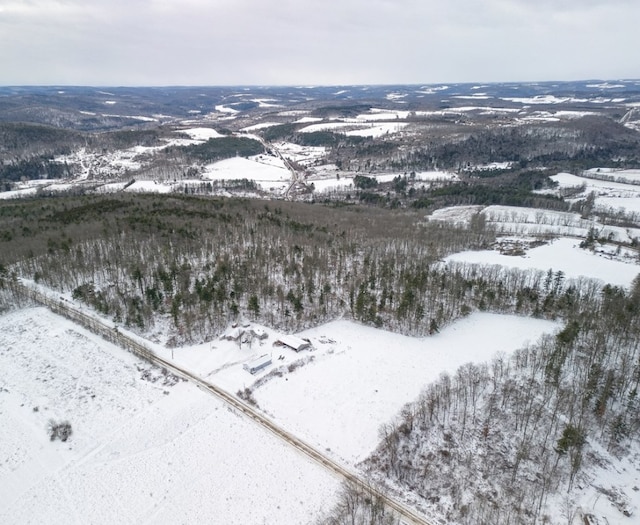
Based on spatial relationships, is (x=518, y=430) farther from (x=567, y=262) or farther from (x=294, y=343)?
(x=567, y=262)

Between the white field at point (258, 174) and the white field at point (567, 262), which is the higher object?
the white field at point (567, 262)

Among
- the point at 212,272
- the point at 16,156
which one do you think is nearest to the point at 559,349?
the point at 212,272

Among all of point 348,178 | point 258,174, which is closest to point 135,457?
point 348,178

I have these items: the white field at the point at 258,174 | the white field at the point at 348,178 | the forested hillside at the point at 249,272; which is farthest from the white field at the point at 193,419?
the white field at the point at 258,174

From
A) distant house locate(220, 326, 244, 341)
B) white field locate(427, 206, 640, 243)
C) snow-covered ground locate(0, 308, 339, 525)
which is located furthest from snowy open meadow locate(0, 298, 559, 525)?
white field locate(427, 206, 640, 243)

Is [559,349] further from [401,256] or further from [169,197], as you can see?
[169,197]

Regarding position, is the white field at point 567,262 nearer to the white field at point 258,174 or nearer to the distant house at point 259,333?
the distant house at point 259,333

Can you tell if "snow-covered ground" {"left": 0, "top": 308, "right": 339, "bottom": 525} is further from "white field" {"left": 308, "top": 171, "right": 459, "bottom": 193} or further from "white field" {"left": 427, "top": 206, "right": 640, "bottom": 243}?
"white field" {"left": 308, "top": 171, "right": 459, "bottom": 193}
